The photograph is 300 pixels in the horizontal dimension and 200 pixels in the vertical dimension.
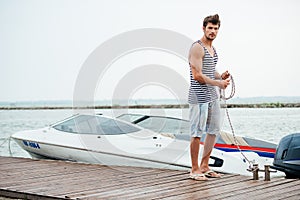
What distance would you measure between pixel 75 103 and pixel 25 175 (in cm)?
228

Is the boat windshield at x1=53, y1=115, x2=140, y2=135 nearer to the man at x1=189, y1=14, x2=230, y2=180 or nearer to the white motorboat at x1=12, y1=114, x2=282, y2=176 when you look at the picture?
the white motorboat at x1=12, y1=114, x2=282, y2=176

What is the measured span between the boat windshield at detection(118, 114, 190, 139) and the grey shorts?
215 centimetres

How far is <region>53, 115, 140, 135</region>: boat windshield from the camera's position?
7.07m

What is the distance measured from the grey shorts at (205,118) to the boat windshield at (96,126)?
225 centimetres

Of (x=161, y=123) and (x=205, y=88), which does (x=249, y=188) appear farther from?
(x=161, y=123)

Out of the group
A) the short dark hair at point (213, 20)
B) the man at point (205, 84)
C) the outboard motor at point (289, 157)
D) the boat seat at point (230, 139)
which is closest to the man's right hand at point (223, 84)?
the man at point (205, 84)

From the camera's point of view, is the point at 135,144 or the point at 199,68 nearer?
the point at 199,68

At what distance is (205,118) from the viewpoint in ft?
15.6

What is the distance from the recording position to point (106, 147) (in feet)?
22.4

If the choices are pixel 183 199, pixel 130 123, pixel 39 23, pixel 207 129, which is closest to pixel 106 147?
pixel 130 123

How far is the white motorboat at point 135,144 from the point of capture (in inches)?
255

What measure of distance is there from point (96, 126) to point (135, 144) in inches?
26.4

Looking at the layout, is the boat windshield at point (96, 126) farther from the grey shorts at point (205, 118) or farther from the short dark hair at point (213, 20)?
the short dark hair at point (213, 20)

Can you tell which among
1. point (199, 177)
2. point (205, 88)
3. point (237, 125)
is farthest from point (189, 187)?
point (237, 125)
